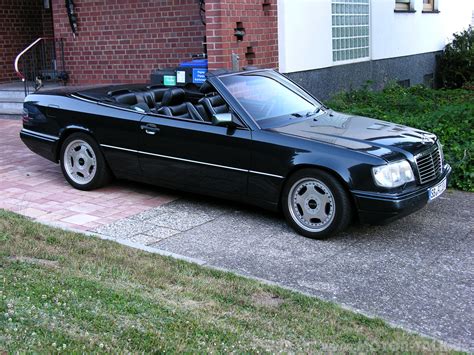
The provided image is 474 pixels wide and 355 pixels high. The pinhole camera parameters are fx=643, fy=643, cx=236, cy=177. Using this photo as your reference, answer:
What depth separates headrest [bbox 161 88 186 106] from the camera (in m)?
7.25

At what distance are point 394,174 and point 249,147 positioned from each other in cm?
138

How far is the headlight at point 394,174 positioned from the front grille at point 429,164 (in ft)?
0.59

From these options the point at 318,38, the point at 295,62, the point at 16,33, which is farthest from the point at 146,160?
the point at 16,33

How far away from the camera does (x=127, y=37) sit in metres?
12.5

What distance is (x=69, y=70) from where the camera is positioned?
13258 mm

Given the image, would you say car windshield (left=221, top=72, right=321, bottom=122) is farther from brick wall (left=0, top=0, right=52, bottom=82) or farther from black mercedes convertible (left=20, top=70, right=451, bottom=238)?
brick wall (left=0, top=0, right=52, bottom=82)

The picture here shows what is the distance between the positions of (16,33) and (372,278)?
12.9 m

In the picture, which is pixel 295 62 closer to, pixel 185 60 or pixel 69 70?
pixel 185 60

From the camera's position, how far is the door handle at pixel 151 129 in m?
6.72

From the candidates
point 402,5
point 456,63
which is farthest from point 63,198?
point 456,63

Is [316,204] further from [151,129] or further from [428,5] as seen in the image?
[428,5]

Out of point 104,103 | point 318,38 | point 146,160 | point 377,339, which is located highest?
point 318,38

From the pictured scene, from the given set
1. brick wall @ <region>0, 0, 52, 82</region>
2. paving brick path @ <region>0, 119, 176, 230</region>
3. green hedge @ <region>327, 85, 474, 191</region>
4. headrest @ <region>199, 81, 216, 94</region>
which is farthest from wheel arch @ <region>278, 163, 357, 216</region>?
brick wall @ <region>0, 0, 52, 82</region>

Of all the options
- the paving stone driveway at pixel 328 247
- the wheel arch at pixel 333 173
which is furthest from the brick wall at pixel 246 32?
the wheel arch at pixel 333 173
